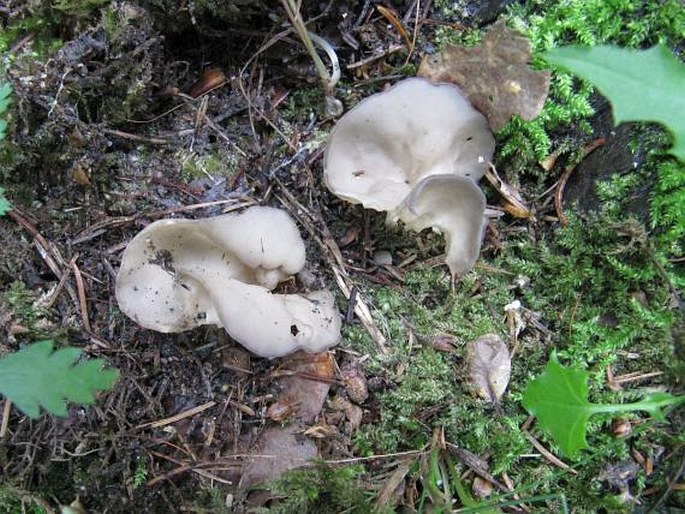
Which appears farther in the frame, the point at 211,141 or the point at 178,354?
the point at 211,141

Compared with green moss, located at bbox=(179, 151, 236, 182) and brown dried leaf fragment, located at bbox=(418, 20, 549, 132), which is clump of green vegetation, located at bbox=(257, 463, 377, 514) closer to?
green moss, located at bbox=(179, 151, 236, 182)

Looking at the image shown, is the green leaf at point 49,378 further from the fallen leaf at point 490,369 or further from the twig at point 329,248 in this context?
the fallen leaf at point 490,369

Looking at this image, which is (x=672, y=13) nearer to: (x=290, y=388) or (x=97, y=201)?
(x=290, y=388)

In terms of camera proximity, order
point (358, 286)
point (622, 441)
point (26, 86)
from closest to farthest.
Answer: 1. point (622, 441)
2. point (26, 86)
3. point (358, 286)


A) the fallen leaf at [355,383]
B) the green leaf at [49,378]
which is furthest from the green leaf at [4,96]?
the fallen leaf at [355,383]

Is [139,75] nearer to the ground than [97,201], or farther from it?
farther from it

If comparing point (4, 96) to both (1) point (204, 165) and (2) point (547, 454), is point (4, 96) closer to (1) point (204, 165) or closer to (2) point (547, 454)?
(1) point (204, 165)

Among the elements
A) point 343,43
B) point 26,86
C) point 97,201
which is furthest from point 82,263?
point 343,43
